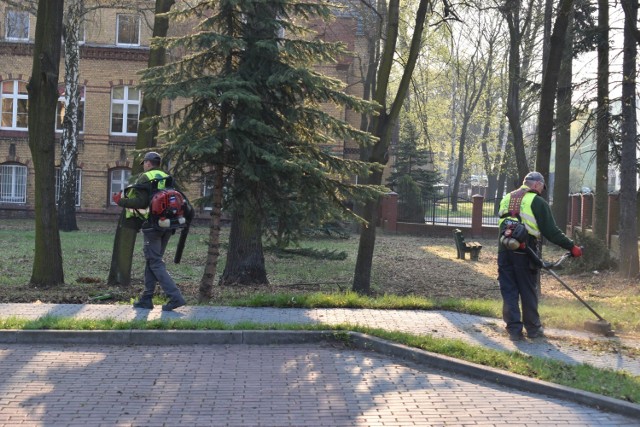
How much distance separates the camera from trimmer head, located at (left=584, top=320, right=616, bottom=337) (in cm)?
883

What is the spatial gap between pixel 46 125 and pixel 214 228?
3.56 m

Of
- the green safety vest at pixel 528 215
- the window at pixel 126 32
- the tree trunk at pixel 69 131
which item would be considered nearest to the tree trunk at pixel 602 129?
the green safety vest at pixel 528 215

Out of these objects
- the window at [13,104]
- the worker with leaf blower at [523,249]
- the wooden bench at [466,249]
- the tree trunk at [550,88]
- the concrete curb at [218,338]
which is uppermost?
the window at [13,104]

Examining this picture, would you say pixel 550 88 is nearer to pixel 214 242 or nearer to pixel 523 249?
pixel 523 249

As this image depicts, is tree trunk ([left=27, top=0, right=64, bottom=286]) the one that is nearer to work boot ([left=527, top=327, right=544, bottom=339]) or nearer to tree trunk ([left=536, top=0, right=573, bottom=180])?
work boot ([left=527, top=327, right=544, bottom=339])

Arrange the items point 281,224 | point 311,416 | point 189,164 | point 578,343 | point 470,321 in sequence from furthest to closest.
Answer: point 281,224
point 189,164
point 470,321
point 578,343
point 311,416

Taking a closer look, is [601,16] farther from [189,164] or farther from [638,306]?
[189,164]

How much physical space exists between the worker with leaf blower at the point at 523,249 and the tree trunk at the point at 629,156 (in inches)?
368

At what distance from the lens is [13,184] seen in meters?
34.3

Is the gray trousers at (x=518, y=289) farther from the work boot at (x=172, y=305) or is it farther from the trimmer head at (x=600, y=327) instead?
the work boot at (x=172, y=305)

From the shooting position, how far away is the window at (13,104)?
3394 centimetres

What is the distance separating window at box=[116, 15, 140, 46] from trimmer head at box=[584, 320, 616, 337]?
29473 millimetres

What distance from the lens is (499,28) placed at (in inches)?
788

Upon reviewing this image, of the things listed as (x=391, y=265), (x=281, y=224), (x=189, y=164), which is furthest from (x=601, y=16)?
(x=189, y=164)
